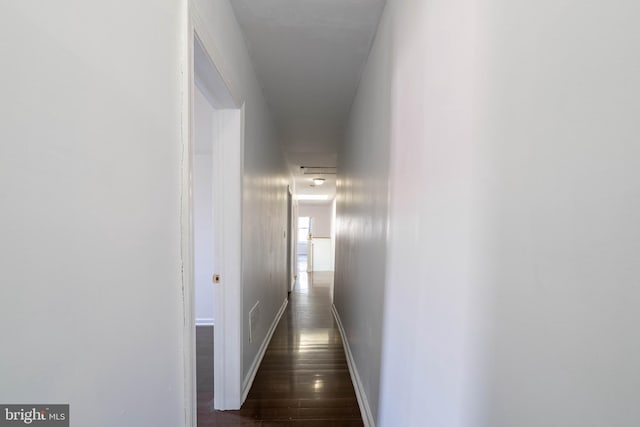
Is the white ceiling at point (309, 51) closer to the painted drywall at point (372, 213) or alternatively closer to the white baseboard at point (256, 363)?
the painted drywall at point (372, 213)

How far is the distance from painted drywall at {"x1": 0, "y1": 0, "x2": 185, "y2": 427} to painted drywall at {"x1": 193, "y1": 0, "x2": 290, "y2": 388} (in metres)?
0.59

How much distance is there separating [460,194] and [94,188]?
0.86 metres

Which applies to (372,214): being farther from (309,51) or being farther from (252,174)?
(309,51)

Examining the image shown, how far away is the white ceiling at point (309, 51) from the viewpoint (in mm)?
1600

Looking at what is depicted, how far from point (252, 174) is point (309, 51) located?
3.30ft

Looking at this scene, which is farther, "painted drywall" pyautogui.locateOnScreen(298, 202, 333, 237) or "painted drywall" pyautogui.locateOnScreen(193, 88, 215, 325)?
"painted drywall" pyautogui.locateOnScreen(298, 202, 333, 237)

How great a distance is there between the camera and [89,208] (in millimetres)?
600

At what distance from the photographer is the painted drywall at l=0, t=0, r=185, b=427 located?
46 centimetres

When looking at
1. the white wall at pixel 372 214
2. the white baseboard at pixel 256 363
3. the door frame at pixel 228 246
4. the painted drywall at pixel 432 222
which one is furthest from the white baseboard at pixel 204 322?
the painted drywall at pixel 432 222

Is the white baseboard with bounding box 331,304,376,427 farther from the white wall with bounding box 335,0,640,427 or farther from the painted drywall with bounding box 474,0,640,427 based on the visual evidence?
the painted drywall with bounding box 474,0,640,427

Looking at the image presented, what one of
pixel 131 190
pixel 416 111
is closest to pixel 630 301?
pixel 416 111

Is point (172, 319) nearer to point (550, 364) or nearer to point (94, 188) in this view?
point (94, 188)

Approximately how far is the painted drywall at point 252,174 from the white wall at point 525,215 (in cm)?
99

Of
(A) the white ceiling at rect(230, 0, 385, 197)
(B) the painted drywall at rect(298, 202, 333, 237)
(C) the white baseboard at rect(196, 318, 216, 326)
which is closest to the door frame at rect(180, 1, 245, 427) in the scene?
(A) the white ceiling at rect(230, 0, 385, 197)
